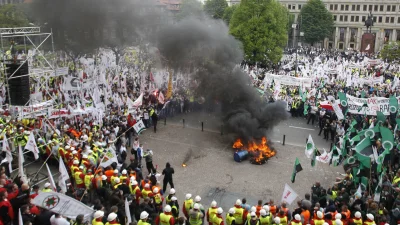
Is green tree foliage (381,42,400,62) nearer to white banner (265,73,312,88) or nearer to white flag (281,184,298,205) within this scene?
white banner (265,73,312,88)

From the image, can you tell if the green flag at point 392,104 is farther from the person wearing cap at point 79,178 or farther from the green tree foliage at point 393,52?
the green tree foliage at point 393,52

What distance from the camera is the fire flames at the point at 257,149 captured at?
14.0 m

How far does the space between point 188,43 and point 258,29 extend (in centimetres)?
1923

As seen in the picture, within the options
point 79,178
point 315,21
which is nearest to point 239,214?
point 79,178

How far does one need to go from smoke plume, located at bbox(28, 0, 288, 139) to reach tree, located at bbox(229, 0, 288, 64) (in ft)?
49.1

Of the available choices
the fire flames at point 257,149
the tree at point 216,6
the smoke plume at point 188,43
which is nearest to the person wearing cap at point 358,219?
the fire flames at point 257,149

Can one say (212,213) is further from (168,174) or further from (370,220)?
(168,174)

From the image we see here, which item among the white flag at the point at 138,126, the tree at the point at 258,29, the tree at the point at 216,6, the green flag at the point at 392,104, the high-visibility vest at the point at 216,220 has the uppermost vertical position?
the tree at the point at 216,6

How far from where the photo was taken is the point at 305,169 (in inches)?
530

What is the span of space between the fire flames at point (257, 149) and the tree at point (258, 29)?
77.2 feet

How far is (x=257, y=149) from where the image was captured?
14.5 m

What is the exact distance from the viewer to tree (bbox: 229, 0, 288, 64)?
36938 mm

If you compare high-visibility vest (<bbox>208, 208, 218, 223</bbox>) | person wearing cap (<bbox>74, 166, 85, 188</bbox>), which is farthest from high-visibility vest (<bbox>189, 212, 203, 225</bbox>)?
person wearing cap (<bbox>74, 166, 85, 188</bbox>)

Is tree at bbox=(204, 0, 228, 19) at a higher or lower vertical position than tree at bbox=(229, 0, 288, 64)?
higher
